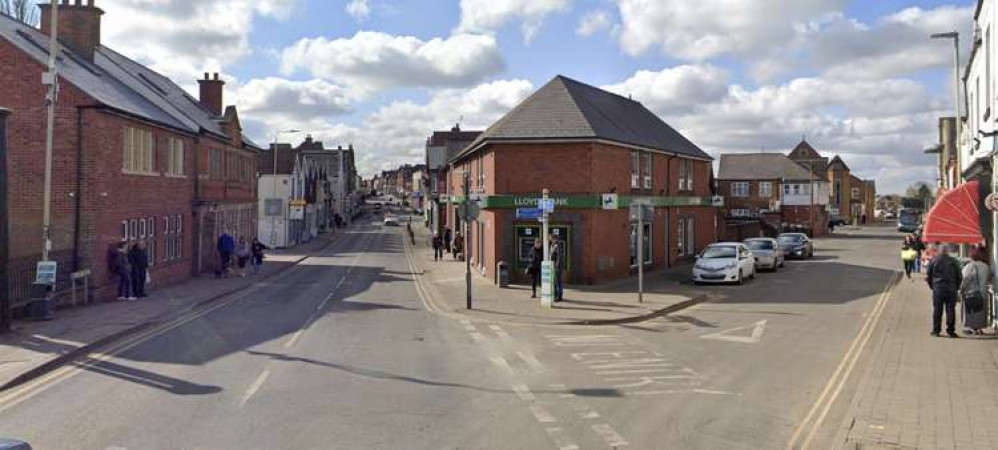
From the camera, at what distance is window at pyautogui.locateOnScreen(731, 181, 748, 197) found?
7719cm

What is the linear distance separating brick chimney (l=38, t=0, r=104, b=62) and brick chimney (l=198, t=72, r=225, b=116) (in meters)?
13.6

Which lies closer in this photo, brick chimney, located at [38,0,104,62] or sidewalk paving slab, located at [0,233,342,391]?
sidewalk paving slab, located at [0,233,342,391]

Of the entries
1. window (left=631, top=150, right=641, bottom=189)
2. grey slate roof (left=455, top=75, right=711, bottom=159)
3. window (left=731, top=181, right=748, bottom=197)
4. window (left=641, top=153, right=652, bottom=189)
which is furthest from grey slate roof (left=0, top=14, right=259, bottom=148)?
window (left=731, top=181, right=748, bottom=197)

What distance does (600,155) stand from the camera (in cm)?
2683

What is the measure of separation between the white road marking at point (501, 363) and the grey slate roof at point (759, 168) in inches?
2687

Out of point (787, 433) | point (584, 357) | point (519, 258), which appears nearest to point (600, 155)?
point (519, 258)

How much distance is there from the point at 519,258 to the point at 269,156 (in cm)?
4237

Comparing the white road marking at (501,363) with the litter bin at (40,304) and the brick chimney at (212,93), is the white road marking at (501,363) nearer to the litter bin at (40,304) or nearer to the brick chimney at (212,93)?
the litter bin at (40,304)

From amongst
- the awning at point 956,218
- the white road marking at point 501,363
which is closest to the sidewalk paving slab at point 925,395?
the awning at point 956,218

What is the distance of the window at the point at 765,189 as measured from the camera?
76.5 metres

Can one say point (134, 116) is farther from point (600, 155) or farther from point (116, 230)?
point (600, 155)

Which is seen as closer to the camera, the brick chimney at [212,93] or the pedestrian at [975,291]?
the pedestrian at [975,291]

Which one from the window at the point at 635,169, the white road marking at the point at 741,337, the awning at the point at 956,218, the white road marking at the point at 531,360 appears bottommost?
the white road marking at the point at 741,337

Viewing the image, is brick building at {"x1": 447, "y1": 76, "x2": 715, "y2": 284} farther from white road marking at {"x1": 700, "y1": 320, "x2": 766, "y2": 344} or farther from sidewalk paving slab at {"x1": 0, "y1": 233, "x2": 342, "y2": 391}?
white road marking at {"x1": 700, "y1": 320, "x2": 766, "y2": 344}
